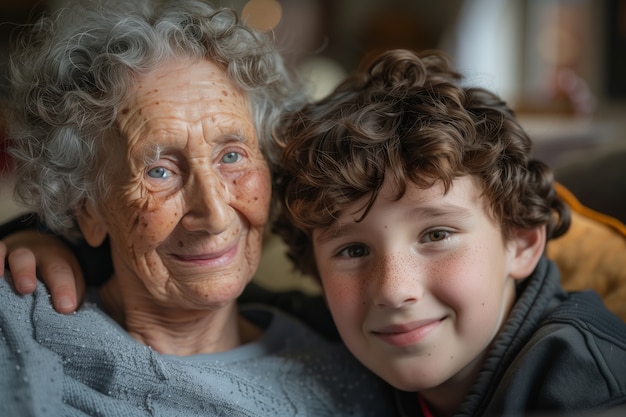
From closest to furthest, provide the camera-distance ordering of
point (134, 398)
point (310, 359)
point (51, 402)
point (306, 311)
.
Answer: point (51, 402)
point (134, 398)
point (310, 359)
point (306, 311)

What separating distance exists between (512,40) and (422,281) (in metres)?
6.59

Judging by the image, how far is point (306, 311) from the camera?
1707mm

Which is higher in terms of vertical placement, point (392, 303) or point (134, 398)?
point (392, 303)

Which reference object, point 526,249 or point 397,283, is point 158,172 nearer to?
point 397,283

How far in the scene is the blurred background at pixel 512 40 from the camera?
6.09 metres

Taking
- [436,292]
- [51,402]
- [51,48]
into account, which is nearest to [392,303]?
[436,292]

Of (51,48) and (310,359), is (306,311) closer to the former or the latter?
(310,359)

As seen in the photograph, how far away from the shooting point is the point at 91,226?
138 centimetres

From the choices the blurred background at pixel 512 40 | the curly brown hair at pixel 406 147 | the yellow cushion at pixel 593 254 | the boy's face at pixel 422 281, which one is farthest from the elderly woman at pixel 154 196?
the blurred background at pixel 512 40

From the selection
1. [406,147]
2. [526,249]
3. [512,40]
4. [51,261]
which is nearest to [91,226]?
[51,261]

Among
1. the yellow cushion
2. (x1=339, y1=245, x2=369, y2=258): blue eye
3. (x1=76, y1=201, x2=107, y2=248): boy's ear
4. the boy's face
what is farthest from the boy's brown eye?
(x1=76, y1=201, x2=107, y2=248): boy's ear

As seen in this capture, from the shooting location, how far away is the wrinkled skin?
48.8 inches

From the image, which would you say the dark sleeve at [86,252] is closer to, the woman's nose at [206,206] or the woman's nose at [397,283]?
the woman's nose at [206,206]

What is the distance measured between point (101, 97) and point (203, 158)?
→ 22 centimetres
